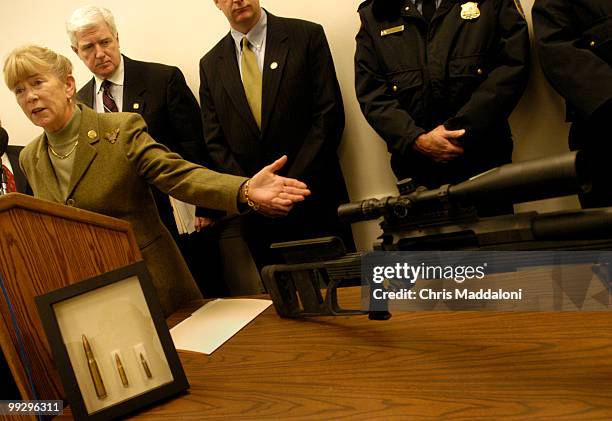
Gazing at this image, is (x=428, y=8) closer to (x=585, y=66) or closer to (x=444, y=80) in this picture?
(x=444, y=80)

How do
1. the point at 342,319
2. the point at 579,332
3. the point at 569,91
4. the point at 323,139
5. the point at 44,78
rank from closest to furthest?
1. the point at 579,332
2. the point at 342,319
3. the point at 44,78
4. the point at 569,91
5. the point at 323,139

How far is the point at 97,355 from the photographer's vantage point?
94 centimetres

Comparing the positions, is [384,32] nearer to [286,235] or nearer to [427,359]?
[286,235]

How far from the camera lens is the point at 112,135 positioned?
1604mm

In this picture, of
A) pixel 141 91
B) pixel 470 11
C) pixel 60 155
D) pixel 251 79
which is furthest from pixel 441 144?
pixel 141 91

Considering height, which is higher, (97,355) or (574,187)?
(574,187)

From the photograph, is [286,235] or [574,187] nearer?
[574,187]

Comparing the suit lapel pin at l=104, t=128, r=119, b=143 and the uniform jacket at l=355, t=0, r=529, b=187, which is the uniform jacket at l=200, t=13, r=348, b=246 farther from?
the suit lapel pin at l=104, t=128, r=119, b=143

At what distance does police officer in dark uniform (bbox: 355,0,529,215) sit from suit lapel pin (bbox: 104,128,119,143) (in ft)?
3.25

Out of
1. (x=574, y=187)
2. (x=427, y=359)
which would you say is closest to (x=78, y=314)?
(x=427, y=359)

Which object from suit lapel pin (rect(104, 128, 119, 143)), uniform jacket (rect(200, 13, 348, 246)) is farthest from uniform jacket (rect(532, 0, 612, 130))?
suit lapel pin (rect(104, 128, 119, 143))

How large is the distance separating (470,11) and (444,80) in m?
0.27

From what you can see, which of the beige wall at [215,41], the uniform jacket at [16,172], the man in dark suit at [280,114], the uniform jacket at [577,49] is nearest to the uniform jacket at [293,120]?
the man in dark suit at [280,114]

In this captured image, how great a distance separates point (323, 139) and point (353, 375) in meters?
1.48
